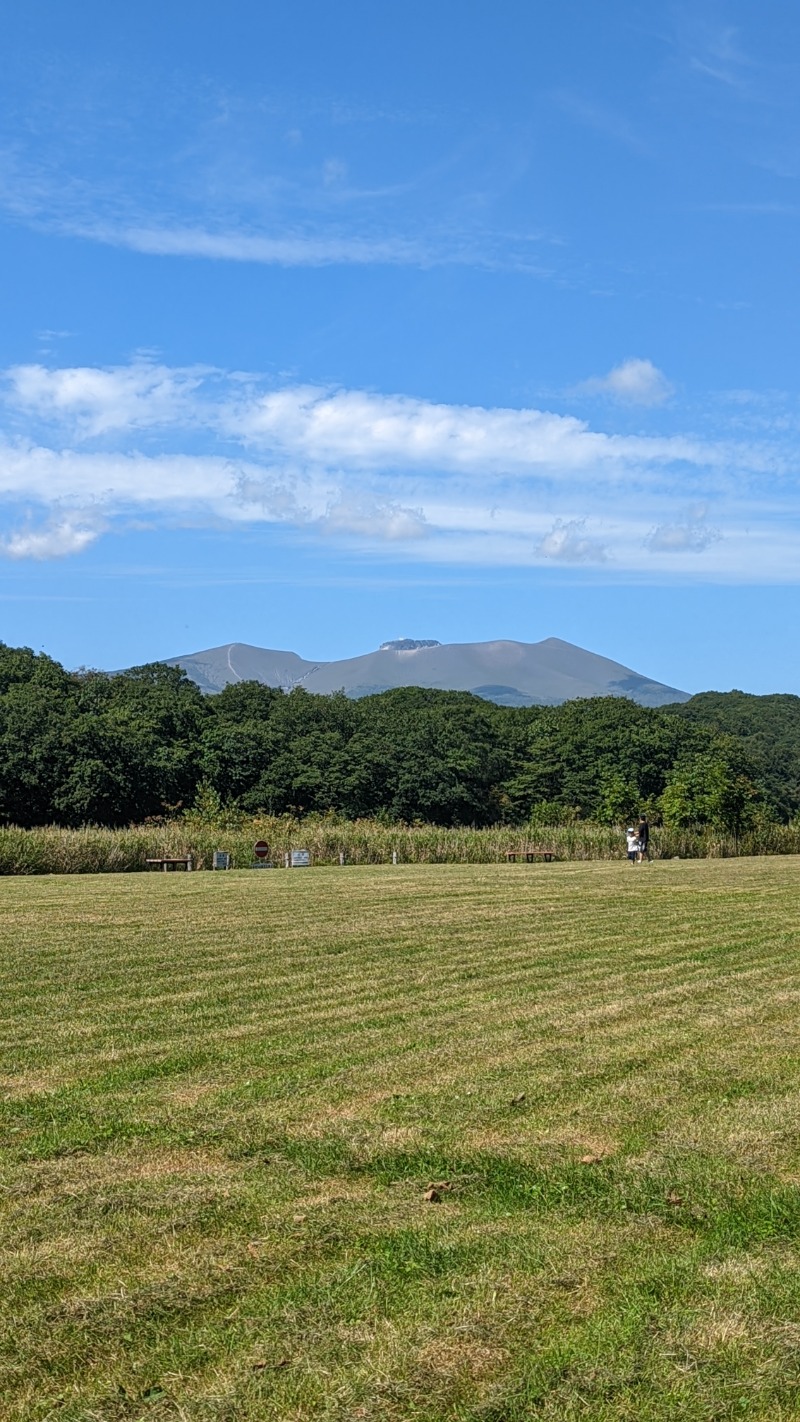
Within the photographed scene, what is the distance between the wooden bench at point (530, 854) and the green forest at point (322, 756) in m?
9.78

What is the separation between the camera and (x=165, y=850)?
35625mm

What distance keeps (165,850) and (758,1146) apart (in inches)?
1199

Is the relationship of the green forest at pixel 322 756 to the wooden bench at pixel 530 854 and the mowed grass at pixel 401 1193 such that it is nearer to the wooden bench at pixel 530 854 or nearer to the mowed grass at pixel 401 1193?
the wooden bench at pixel 530 854

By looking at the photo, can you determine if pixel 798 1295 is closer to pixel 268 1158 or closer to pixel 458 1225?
pixel 458 1225

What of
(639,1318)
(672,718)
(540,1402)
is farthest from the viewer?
(672,718)

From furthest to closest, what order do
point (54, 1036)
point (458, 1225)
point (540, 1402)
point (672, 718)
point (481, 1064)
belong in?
point (672, 718) < point (54, 1036) < point (481, 1064) < point (458, 1225) < point (540, 1402)

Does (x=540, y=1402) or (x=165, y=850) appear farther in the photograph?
(x=165, y=850)

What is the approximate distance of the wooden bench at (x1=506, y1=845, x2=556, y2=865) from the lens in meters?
40.0

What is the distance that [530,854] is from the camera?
4031cm

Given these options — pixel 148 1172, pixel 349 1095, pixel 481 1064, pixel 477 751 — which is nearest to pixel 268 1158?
pixel 148 1172

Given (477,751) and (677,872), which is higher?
(477,751)

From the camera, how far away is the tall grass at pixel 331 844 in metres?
32.9

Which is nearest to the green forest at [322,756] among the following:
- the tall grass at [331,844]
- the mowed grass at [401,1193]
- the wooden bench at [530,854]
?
the tall grass at [331,844]

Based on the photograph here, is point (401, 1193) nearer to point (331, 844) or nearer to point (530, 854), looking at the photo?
point (331, 844)
